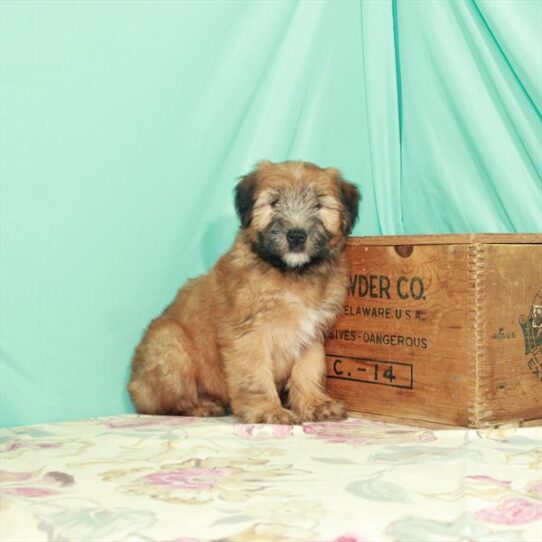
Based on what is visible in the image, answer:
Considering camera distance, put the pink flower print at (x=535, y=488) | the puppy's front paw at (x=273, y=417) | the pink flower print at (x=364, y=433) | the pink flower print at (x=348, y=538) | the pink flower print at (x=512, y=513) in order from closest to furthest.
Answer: the pink flower print at (x=348, y=538), the pink flower print at (x=512, y=513), the pink flower print at (x=535, y=488), the pink flower print at (x=364, y=433), the puppy's front paw at (x=273, y=417)

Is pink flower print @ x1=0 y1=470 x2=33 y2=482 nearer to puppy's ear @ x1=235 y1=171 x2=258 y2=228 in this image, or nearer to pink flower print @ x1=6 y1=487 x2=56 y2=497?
pink flower print @ x1=6 y1=487 x2=56 y2=497

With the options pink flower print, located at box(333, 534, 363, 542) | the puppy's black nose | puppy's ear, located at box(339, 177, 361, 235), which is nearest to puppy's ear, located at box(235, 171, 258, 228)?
the puppy's black nose

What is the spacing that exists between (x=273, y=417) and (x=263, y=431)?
132 mm

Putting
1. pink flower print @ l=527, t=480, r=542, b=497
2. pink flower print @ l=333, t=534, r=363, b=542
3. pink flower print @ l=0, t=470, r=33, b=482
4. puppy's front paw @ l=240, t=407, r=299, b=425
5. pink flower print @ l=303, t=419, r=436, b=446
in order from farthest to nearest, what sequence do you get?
puppy's front paw @ l=240, t=407, r=299, b=425, pink flower print @ l=303, t=419, r=436, b=446, pink flower print @ l=0, t=470, r=33, b=482, pink flower print @ l=527, t=480, r=542, b=497, pink flower print @ l=333, t=534, r=363, b=542

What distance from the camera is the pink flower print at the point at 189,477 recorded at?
2.55 m

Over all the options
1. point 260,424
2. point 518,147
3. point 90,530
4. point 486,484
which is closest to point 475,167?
point 518,147

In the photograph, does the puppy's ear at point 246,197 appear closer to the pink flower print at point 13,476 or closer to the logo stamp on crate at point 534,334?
the logo stamp on crate at point 534,334

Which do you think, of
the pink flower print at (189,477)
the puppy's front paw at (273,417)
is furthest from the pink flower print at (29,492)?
the puppy's front paw at (273,417)

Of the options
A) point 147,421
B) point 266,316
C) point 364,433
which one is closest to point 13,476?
point 147,421

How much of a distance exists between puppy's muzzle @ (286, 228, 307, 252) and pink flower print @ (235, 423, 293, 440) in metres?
0.73

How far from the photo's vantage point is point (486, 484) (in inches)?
99.6

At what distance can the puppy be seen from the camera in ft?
11.5

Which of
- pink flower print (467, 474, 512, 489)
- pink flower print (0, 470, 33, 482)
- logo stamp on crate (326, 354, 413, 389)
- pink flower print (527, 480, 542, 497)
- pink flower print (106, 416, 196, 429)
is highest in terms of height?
logo stamp on crate (326, 354, 413, 389)

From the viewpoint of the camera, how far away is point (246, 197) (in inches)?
141
